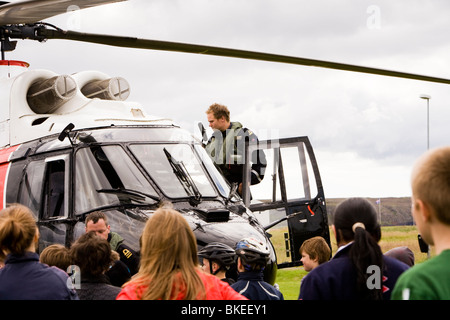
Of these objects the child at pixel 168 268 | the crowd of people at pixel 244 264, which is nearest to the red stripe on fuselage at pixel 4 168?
the crowd of people at pixel 244 264

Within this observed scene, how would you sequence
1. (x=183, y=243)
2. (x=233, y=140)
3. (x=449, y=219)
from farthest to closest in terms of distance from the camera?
(x=233, y=140), (x=183, y=243), (x=449, y=219)

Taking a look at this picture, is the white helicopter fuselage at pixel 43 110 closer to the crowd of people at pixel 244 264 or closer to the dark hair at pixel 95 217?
the dark hair at pixel 95 217

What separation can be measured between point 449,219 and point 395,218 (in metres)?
73.3

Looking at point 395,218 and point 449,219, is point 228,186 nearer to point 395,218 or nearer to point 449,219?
point 449,219

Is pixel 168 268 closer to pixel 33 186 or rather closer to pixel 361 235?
A: pixel 361 235

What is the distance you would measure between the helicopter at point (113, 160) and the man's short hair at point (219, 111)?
0.48 meters

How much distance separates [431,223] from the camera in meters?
2.49

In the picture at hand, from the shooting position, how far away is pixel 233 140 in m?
8.50

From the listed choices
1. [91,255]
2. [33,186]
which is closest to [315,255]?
[91,255]

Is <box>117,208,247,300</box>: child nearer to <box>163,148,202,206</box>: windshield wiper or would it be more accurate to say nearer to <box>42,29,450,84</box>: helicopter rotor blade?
<box>42,29,450,84</box>: helicopter rotor blade

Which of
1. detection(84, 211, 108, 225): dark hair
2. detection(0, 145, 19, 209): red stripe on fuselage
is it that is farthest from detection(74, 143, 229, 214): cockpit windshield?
detection(0, 145, 19, 209): red stripe on fuselage

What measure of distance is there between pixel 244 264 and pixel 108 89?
4871 mm

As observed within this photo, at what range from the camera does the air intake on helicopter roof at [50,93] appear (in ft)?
27.9
